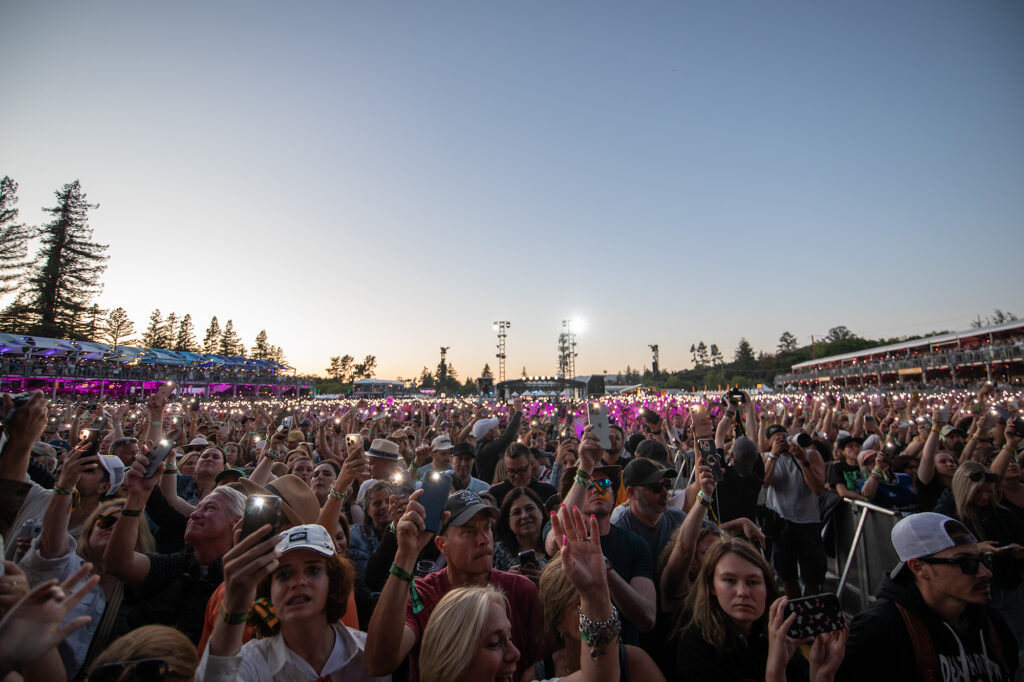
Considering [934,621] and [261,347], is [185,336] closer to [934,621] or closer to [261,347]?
[261,347]

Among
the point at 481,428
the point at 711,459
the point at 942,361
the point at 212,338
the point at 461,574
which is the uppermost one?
the point at 212,338

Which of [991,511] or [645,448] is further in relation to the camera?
[645,448]

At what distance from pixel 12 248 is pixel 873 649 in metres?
71.4

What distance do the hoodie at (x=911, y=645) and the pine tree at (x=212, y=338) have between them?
111 m

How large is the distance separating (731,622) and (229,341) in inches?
4366

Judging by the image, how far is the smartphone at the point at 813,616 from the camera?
6.51ft

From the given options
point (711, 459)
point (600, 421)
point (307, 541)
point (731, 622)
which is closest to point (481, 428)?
point (600, 421)

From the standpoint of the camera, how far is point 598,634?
5.81ft

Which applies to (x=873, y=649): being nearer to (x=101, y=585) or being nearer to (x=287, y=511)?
(x=287, y=511)

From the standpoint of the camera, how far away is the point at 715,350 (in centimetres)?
15900

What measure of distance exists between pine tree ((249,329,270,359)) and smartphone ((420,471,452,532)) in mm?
117587

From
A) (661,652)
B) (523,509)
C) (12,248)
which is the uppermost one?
(12,248)

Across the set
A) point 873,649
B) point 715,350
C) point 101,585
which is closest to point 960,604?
point 873,649

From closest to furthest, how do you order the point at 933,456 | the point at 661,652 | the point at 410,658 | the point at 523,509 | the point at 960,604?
the point at 410,658
the point at 960,604
the point at 661,652
the point at 523,509
the point at 933,456
